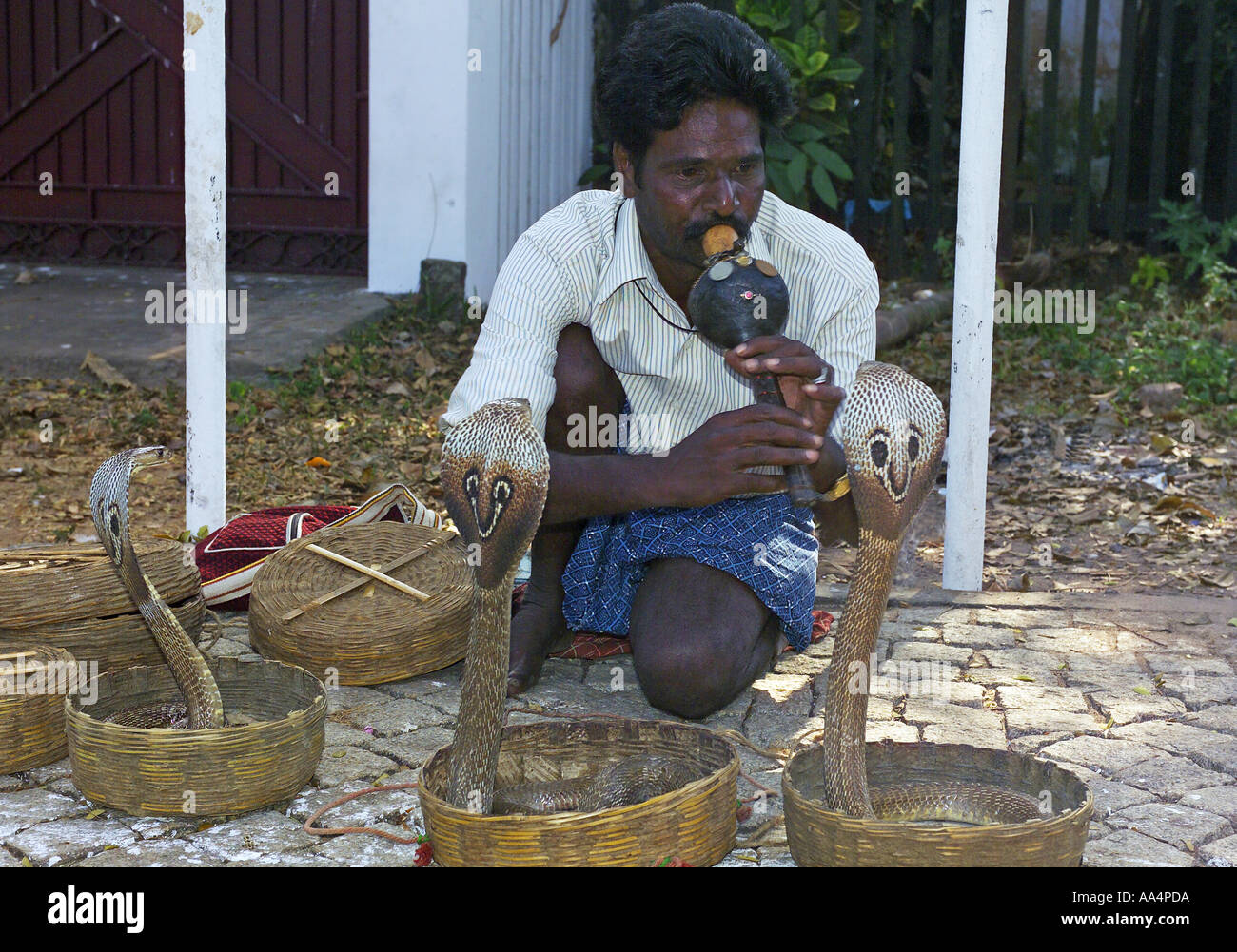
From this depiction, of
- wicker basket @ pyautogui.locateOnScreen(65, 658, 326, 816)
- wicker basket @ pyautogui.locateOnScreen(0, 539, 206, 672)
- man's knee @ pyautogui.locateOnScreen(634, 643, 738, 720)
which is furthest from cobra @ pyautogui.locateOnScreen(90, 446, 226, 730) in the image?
man's knee @ pyautogui.locateOnScreen(634, 643, 738, 720)

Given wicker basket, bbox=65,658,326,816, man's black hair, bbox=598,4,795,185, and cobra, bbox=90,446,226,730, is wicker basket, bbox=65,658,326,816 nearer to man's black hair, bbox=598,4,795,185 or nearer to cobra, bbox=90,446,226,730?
cobra, bbox=90,446,226,730

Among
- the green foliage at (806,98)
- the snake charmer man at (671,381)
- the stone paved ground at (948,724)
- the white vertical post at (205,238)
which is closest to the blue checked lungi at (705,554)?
the snake charmer man at (671,381)

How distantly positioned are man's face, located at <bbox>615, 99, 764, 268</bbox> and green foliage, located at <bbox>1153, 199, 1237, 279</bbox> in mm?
5625

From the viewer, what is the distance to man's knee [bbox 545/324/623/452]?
3207mm

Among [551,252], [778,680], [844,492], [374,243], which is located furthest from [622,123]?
[374,243]

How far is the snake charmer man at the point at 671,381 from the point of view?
2750 mm

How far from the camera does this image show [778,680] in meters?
3.34

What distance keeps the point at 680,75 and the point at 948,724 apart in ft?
4.78

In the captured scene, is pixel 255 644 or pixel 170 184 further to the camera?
pixel 170 184

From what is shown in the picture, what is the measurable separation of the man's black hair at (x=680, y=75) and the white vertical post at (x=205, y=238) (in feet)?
4.05

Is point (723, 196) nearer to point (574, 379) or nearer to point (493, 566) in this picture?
point (574, 379)

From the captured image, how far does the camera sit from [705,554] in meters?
3.22

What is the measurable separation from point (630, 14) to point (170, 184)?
2773 millimetres
